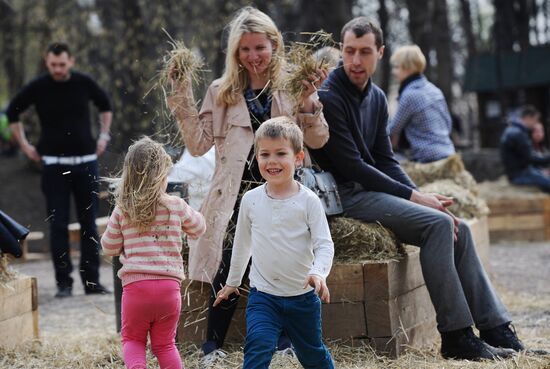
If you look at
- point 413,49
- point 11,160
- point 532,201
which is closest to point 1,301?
point 413,49

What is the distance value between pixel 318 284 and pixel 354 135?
1696 millimetres

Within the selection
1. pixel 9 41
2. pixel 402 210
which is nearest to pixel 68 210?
pixel 402 210

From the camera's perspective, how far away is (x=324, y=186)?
5.10 meters

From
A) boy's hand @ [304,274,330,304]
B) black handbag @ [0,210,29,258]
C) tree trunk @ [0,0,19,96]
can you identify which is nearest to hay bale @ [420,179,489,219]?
black handbag @ [0,210,29,258]

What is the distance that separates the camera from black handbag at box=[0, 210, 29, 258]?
5.57 metres

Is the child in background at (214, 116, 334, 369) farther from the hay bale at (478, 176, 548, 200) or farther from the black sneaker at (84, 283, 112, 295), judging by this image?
the hay bale at (478, 176, 548, 200)

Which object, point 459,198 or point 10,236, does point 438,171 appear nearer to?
point 459,198

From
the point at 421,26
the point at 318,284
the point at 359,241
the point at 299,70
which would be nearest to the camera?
the point at 318,284

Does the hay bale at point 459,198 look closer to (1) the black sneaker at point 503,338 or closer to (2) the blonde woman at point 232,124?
(1) the black sneaker at point 503,338

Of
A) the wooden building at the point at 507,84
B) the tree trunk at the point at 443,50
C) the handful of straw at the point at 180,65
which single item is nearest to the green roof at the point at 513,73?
the wooden building at the point at 507,84

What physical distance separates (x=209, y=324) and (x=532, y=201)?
26.5 ft

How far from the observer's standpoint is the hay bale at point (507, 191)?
12219mm

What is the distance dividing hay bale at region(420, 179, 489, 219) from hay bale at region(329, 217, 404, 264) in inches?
79.3

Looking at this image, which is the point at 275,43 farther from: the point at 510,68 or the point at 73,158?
the point at 510,68
